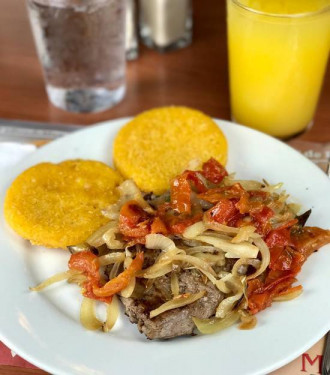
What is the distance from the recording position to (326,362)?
4.54 ft

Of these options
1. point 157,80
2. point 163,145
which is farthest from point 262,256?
point 157,80

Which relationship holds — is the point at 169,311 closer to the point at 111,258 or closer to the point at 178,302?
the point at 178,302

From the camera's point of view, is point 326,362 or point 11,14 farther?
point 11,14

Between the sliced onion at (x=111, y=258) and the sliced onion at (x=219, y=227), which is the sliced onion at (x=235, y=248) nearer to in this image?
the sliced onion at (x=219, y=227)

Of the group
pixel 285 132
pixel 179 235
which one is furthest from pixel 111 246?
pixel 285 132

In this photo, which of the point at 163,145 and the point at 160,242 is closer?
the point at 160,242

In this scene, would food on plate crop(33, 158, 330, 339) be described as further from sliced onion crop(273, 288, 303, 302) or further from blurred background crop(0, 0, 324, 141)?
blurred background crop(0, 0, 324, 141)

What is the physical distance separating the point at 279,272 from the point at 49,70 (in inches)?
50.4

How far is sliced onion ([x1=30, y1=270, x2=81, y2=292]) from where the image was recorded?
4.87ft

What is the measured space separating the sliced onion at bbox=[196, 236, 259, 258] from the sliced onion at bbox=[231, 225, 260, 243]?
0.04 feet

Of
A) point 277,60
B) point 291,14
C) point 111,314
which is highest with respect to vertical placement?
point 291,14

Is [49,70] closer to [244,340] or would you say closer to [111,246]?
[111,246]

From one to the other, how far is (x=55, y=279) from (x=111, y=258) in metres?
0.16

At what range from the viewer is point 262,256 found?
1444 mm
